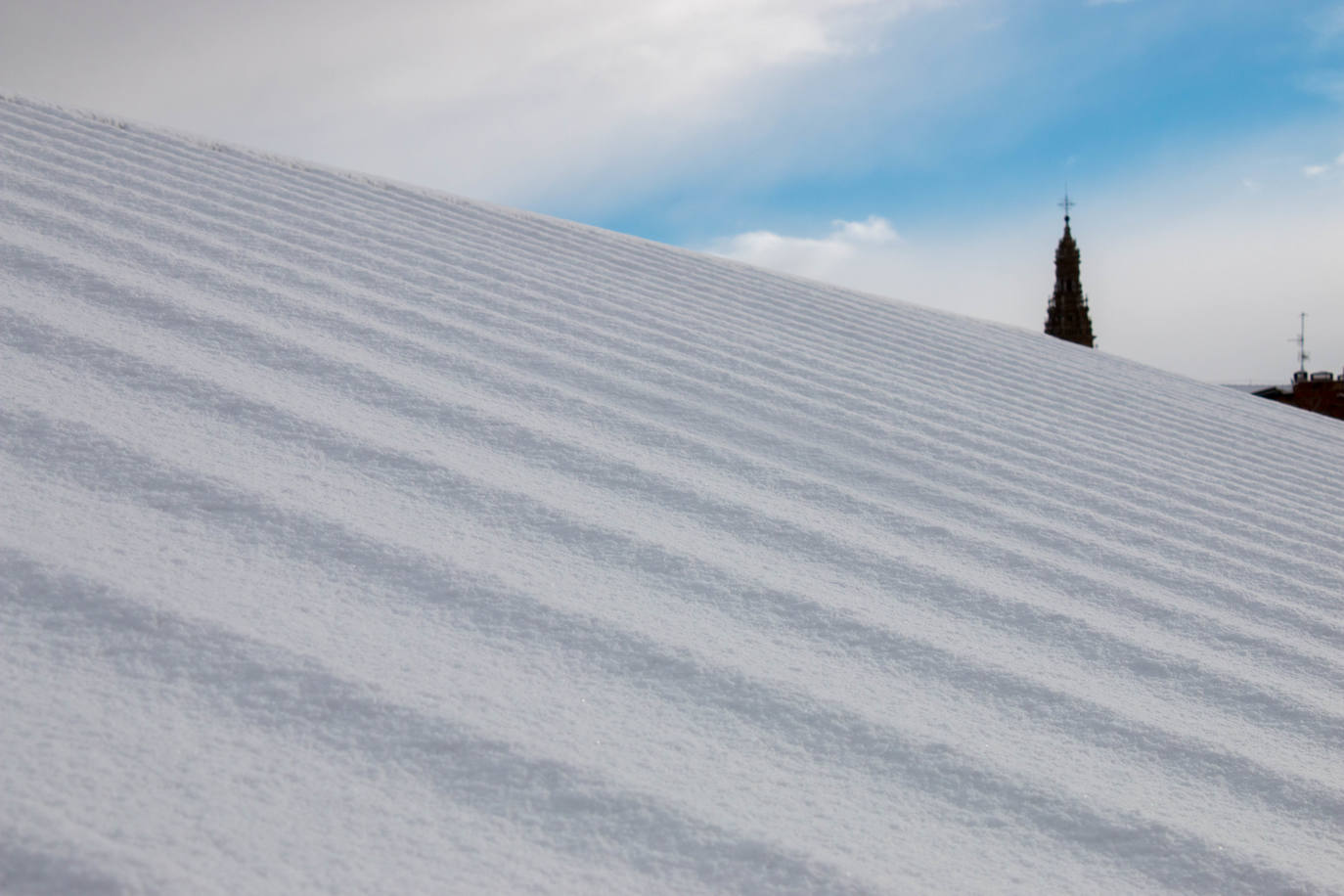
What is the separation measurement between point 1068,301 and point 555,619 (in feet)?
193

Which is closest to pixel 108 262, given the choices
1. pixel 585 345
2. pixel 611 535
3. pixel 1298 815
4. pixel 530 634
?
pixel 585 345

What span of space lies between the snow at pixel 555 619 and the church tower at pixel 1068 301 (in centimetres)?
5573

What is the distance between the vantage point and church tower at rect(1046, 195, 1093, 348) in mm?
54312

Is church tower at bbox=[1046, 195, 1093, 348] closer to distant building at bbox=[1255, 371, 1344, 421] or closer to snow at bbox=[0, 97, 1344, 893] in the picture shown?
distant building at bbox=[1255, 371, 1344, 421]

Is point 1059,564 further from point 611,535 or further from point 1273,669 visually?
point 611,535

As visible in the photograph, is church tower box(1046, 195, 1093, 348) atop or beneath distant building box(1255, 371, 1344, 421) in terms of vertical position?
atop

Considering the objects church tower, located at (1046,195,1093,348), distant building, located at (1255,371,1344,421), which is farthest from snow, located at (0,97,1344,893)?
church tower, located at (1046,195,1093,348)

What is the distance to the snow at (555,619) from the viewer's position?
908mm

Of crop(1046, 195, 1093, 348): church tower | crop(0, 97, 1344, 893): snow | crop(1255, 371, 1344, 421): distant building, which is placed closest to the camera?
crop(0, 97, 1344, 893): snow

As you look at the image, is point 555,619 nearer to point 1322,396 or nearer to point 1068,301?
point 1322,396

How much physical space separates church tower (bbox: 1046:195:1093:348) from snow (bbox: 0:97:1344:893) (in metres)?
55.7

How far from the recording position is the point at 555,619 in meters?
1.25

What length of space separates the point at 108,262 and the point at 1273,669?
96.7 inches

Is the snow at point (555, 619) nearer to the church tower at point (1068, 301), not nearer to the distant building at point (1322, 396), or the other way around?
the distant building at point (1322, 396)
